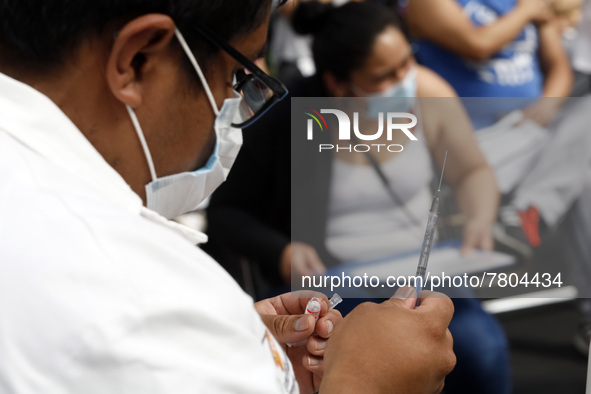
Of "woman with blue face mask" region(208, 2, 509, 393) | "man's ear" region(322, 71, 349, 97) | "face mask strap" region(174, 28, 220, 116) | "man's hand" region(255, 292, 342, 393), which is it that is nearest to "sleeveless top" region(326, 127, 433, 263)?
"woman with blue face mask" region(208, 2, 509, 393)

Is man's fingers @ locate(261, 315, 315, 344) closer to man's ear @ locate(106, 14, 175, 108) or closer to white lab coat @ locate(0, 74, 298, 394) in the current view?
white lab coat @ locate(0, 74, 298, 394)

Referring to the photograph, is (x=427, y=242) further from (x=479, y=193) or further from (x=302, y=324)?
(x=302, y=324)

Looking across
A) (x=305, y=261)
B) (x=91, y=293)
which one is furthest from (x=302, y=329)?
(x=91, y=293)

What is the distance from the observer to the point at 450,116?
1082mm

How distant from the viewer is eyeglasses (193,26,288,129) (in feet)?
3.17

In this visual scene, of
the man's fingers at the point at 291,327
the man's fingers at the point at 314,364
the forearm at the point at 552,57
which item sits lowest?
the forearm at the point at 552,57

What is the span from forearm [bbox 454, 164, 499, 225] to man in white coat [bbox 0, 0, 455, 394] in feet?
0.53

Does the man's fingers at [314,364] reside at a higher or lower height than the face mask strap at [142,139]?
lower

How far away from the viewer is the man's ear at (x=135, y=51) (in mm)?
759

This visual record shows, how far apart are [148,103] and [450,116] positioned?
0.49 metres

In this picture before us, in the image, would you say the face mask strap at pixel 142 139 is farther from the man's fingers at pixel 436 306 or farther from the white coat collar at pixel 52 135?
the man's fingers at pixel 436 306

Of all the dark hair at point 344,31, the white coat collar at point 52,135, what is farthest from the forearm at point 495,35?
the white coat collar at point 52,135

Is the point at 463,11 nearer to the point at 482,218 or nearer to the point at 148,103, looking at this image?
the point at 482,218

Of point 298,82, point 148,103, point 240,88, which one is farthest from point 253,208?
point 148,103
